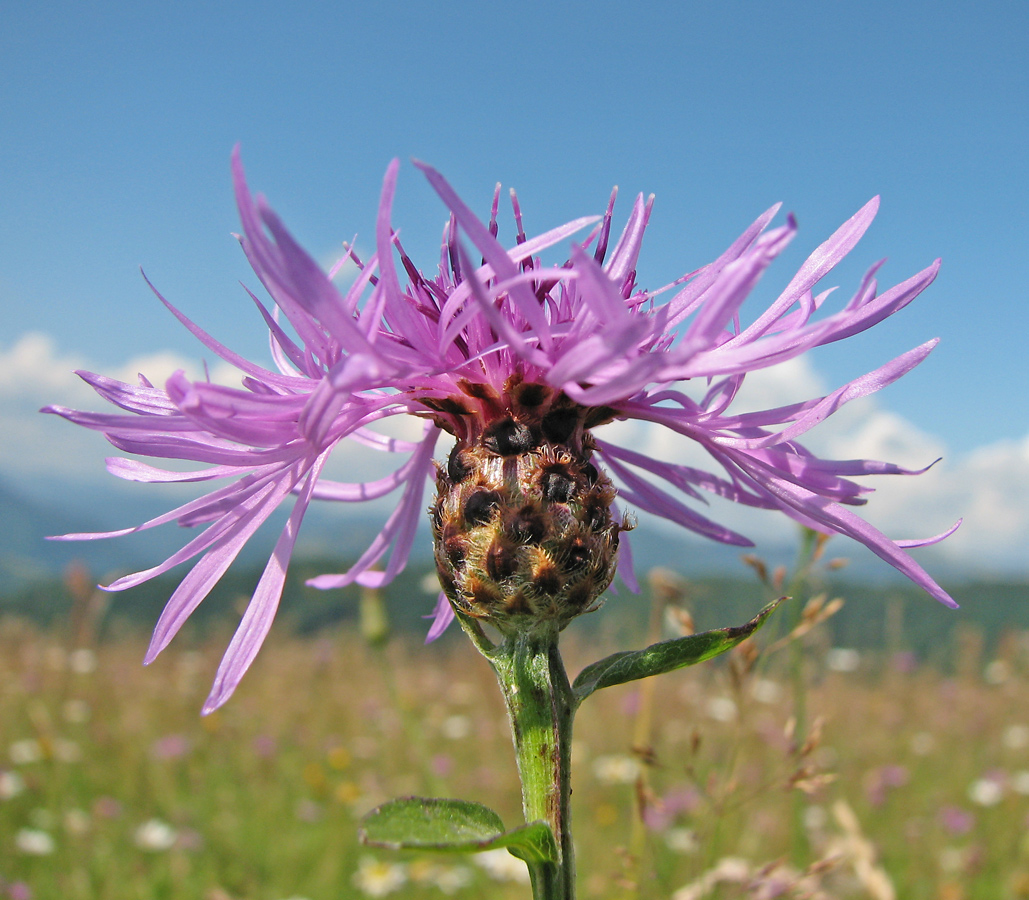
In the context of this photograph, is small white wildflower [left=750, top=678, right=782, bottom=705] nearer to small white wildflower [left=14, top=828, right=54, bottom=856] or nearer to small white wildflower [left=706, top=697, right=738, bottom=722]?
small white wildflower [left=706, top=697, right=738, bottom=722]

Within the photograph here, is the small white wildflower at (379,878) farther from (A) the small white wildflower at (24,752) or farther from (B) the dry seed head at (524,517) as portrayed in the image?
(B) the dry seed head at (524,517)

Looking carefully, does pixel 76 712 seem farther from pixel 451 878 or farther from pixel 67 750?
pixel 451 878

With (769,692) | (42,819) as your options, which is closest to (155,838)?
(42,819)

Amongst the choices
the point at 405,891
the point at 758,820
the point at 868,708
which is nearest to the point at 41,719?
the point at 405,891

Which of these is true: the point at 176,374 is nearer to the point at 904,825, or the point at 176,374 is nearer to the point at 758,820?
the point at 758,820

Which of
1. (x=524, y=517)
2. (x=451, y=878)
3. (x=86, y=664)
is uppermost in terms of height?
(x=524, y=517)

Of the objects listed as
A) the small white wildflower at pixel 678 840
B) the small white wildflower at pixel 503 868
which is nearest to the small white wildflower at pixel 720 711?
the small white wildflower at pixel 678 840

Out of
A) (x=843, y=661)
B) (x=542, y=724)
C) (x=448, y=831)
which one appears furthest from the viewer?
(x=843, y=661)
